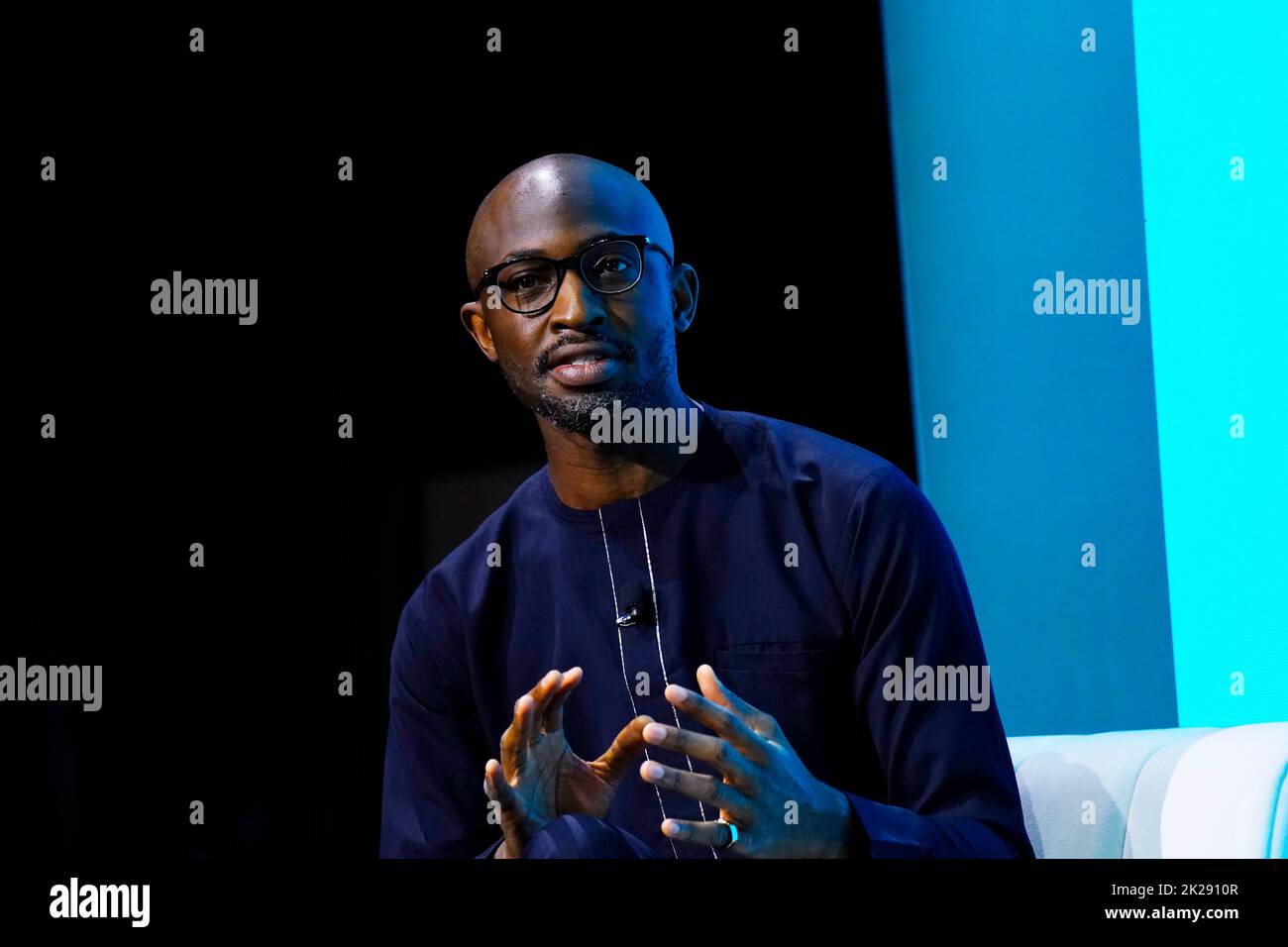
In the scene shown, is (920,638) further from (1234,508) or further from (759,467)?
(1234,508)

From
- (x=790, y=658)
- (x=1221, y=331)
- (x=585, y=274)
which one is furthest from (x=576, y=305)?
(x=1221, y=331)

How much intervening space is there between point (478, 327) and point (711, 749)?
90 centimetres

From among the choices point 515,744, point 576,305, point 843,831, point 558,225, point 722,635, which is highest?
point 558,225

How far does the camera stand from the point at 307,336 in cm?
235

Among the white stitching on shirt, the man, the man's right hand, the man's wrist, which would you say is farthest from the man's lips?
the man's wrist

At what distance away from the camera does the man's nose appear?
194 centimetres

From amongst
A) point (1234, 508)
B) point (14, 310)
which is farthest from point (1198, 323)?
point (14, 310)

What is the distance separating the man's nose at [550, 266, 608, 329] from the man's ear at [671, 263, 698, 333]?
191 mm

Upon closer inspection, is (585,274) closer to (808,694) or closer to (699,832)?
(808,694)

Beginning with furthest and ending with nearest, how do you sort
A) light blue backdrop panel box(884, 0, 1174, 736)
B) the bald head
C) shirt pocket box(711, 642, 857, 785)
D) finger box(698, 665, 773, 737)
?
light blue backdrop panel box(884, 0, 1174, 736) < the bald head < shirt pocket box(711, 642, 857, 785) < finger box(698, 665, 773, 737)

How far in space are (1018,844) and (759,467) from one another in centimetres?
65

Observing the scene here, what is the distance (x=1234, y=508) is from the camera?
2146 millimetres

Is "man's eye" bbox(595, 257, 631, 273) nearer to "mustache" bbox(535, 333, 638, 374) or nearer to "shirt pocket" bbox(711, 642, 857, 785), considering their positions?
"mustache" bbox(535, 333, 638, 374)

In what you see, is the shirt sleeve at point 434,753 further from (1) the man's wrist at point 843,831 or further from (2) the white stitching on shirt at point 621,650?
(1) the man's wrist at point 843,831
